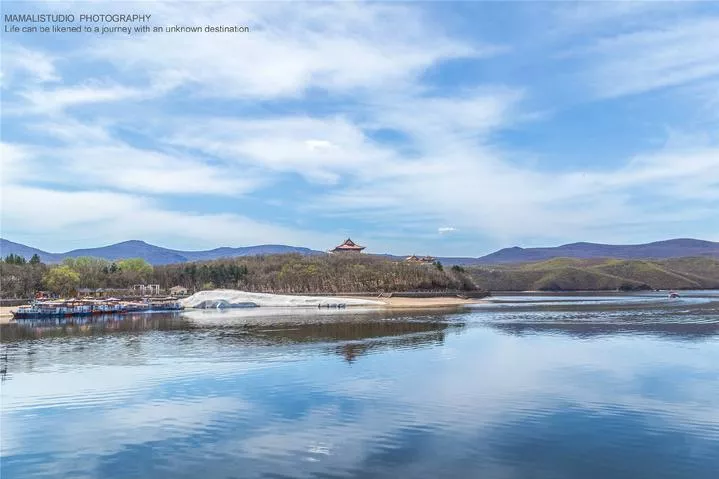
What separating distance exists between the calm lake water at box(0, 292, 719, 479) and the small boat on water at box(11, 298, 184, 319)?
140ft

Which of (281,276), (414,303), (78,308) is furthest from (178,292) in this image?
(414,303)

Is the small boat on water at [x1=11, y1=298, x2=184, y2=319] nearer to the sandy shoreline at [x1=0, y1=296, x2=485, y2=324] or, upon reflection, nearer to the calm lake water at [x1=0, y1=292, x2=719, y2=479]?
the sandy shoreline at [x1=0, y1=296, x2=485, y2=324]

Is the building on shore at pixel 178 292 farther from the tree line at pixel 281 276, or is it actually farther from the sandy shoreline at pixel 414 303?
the sandy shoreline at pixel 414 303

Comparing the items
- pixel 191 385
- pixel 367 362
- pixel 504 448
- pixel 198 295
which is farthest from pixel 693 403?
pixel 198 295

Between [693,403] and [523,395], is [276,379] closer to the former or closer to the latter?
[523,395]

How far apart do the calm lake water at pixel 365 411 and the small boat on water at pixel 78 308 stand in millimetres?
42706

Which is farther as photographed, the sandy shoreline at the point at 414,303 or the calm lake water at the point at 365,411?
the sandy shoreline at the point at 414,303

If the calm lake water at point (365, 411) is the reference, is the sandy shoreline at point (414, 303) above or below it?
above

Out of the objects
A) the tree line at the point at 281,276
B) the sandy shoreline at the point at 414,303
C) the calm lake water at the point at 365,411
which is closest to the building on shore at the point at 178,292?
the tree line at the point at 281,276

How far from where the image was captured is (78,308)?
287 feet

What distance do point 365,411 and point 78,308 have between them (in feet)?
255

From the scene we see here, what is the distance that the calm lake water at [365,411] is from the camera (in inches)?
626

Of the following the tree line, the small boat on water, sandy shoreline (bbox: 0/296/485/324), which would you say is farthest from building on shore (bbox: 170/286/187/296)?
sandy shoreline (bbox: 0/296/485/324)

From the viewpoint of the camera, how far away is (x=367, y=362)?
3425 centimetres
